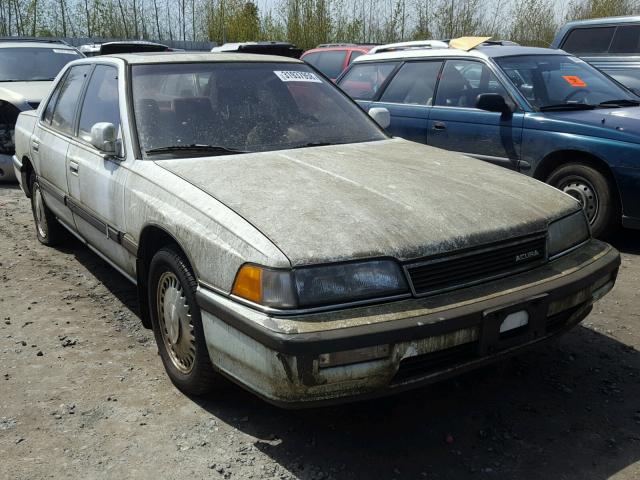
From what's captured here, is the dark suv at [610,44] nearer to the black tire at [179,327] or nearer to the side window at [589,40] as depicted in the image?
the side window at [589,40]

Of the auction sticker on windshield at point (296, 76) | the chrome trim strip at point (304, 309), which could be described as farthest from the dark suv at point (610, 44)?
the chrome trim strip at point (304, 309)

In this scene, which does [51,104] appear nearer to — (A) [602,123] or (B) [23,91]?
(B) [23,91]

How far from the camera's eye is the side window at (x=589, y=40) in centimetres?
875

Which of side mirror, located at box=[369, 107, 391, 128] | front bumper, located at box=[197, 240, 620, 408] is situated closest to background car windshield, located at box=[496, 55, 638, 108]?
side mirror, located at box=[369, 107, 391, 128]

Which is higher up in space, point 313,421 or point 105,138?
point 105,138

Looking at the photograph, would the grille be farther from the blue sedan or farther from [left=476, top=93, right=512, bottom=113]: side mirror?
[left=476, top=93, right=512, bottom=113]: side mirror

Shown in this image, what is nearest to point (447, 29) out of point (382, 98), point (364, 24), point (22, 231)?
Answer: point (364, 24)

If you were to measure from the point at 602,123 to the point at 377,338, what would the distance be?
150 inches

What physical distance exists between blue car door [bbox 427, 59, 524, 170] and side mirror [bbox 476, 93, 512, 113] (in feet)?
0.28

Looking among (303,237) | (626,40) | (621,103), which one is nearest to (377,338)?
(303,237)

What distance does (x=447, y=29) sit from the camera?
72.3 feet

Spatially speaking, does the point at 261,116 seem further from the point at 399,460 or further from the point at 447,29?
the point at 447,29

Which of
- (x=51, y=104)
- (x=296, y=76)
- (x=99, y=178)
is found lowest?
(x=99, y=178)

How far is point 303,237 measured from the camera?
7.99ft
